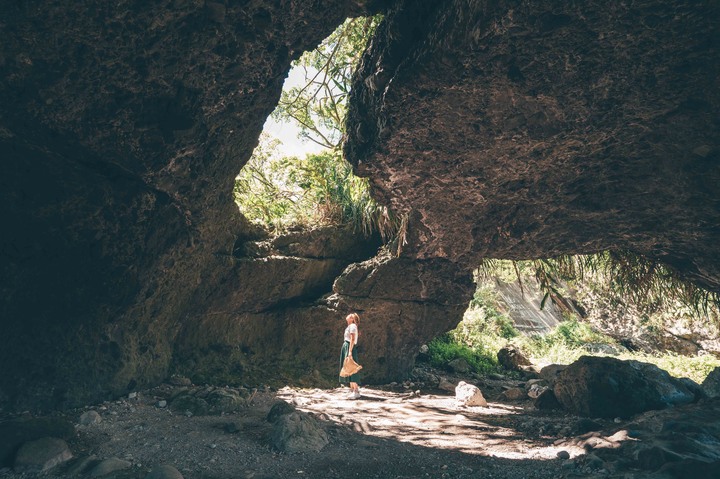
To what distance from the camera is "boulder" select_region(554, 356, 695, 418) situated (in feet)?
19.8

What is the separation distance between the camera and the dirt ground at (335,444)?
384 centimetres

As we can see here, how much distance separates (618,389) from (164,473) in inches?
226

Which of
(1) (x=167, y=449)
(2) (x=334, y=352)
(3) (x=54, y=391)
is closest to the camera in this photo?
(1) (x=167, y=449)

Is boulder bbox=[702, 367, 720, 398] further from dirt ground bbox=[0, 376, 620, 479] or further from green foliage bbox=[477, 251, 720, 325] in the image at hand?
dirt ground bbox=[0, 376, 620, 479]

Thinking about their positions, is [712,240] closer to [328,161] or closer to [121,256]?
[328,161]

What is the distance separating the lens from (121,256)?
5.55 m

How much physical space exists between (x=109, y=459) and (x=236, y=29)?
13.8 ft

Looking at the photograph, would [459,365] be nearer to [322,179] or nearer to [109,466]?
[322,179]

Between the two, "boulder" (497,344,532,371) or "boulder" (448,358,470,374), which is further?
"boulder" (497,344,532,371)

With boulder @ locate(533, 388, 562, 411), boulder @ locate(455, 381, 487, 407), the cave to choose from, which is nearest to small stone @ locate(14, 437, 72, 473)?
the cave

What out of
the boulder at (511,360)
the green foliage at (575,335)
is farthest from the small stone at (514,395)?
the green foliage at (575,335)

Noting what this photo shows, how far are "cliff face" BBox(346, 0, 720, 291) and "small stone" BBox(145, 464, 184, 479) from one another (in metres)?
4.59

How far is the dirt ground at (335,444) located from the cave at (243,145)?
1143mm

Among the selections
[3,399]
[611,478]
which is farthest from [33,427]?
Answer: [611,478]
